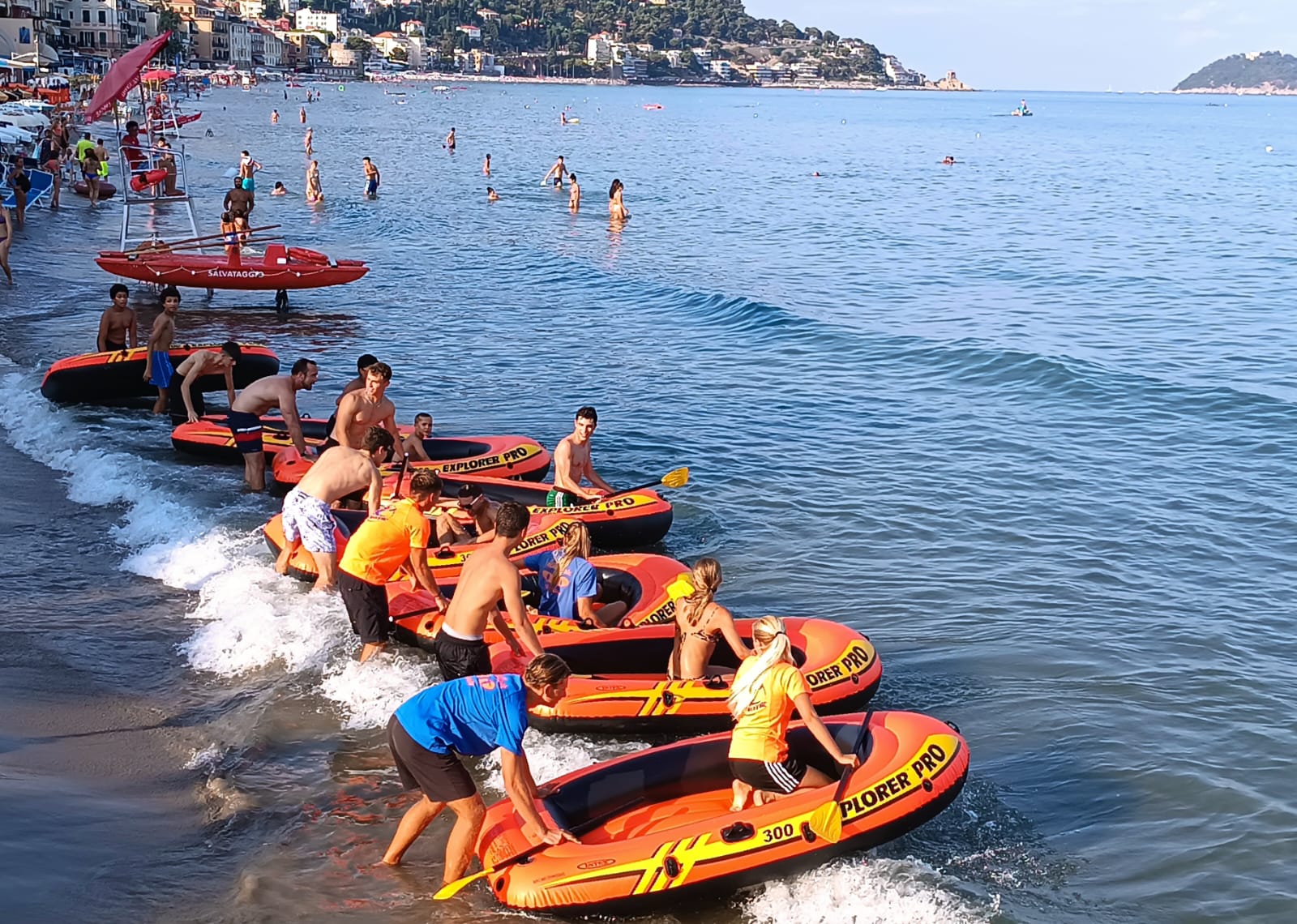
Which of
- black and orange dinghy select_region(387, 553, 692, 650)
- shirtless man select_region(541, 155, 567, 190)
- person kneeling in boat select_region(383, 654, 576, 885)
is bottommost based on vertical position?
black and orange dinghy select_region(387, 553, 692, 650)

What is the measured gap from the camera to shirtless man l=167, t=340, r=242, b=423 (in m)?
15.4

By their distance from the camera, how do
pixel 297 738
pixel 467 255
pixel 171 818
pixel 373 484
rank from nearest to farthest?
1. pixel 171 818
2. pixel 297 738
3. pixel 373 484
4. pixel 467 255

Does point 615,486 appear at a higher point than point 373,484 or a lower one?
lower

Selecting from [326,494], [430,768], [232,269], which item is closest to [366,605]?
[326,494]

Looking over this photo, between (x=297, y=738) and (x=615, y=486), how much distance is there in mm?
6854

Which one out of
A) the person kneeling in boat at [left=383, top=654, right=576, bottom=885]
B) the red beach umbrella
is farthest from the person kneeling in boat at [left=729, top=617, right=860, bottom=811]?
the red beach umbrella

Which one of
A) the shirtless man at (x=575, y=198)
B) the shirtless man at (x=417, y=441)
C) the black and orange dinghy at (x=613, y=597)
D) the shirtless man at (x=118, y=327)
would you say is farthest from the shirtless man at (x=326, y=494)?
the shirtless man at (x=575, y=198)

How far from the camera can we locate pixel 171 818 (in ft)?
26.1

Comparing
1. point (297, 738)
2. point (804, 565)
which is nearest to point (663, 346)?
point (804, 565)

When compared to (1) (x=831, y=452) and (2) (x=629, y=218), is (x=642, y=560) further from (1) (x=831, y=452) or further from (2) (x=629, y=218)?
(2) (x=629, y=218)

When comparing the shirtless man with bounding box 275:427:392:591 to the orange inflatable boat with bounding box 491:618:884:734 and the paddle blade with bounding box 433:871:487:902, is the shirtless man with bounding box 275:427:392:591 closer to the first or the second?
the orange inflatable boat with bounding box 491:618:884:734

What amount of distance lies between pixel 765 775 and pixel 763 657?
0.75 meters

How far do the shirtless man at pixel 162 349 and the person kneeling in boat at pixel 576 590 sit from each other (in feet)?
27.6

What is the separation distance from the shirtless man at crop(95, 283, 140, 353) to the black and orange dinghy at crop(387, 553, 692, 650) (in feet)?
29.0
